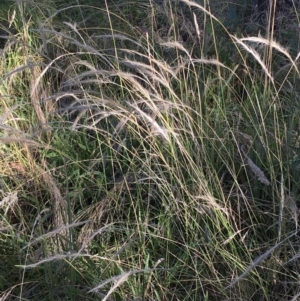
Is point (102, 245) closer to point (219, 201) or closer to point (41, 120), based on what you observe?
point (219, 201)

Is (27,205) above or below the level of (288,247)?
below

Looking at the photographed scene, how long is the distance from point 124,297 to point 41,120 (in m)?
0.92

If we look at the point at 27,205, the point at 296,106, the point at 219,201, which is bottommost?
the point at 27,205

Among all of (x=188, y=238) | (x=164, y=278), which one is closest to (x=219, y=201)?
(x=188, y=238)

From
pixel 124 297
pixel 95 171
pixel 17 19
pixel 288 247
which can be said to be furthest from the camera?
pixel 17 19

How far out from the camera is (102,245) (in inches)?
79.7

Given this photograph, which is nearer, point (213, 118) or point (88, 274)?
point (88, 274)

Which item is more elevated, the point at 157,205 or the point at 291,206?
the point at 291,206

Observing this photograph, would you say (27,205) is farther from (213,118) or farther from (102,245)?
(213,118)

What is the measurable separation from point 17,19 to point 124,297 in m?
1.88

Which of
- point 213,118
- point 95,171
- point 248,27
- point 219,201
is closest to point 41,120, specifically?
point 95,171

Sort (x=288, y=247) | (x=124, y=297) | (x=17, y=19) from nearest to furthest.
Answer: (x=124, y=297), (x=288, y=247), (x=17, y=19)

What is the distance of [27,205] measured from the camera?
242 centimetres

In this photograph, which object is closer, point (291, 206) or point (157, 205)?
point (291, 206)
